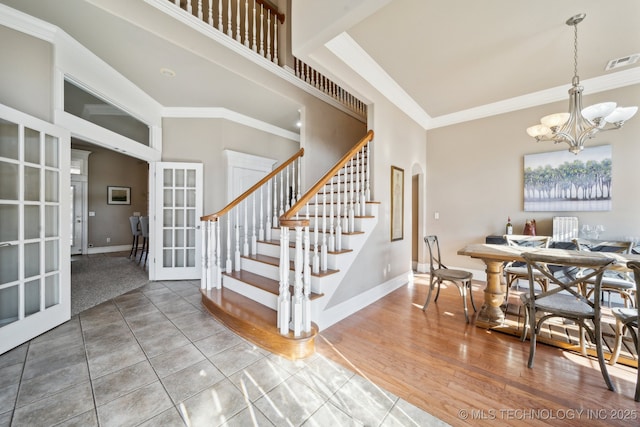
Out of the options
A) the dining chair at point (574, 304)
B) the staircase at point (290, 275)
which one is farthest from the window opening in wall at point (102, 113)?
the dining chair at point (574, 304)

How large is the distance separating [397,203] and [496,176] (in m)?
1.86

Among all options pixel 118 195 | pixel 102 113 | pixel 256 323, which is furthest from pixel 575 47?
pixel 118 195

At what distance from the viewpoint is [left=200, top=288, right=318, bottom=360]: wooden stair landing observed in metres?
1.97

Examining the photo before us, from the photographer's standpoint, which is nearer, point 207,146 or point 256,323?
point 256,323

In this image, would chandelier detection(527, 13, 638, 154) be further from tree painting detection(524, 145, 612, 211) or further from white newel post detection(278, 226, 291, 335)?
white newel post detection(278, 226, 291, 335)

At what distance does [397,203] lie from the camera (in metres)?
3.79

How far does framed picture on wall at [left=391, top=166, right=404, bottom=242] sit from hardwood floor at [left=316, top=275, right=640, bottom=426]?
1.37 metres

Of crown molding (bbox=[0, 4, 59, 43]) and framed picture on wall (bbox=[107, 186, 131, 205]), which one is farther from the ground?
crown molding (bbox=[0, 4, 59, 43])

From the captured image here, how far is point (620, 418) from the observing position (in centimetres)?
142

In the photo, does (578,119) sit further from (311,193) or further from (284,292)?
(284,292)

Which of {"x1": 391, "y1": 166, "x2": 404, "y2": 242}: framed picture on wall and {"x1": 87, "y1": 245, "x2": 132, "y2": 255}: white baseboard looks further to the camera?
{"x1": 87, "y1": 245, "x2": 132, "y2": 255}: white baseboard

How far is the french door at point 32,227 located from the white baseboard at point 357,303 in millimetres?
2585

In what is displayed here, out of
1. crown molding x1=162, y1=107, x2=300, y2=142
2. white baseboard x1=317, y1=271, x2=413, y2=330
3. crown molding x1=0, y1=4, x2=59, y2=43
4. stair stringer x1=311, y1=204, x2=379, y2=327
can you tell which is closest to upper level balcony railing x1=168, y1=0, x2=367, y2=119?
crown molding x1=162, y1=107, x2=300, y2=142

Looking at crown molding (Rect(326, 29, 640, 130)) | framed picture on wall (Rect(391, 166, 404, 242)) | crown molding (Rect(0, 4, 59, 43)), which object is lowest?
framed picture on wall (Rect(391, 166, 404, 242))
